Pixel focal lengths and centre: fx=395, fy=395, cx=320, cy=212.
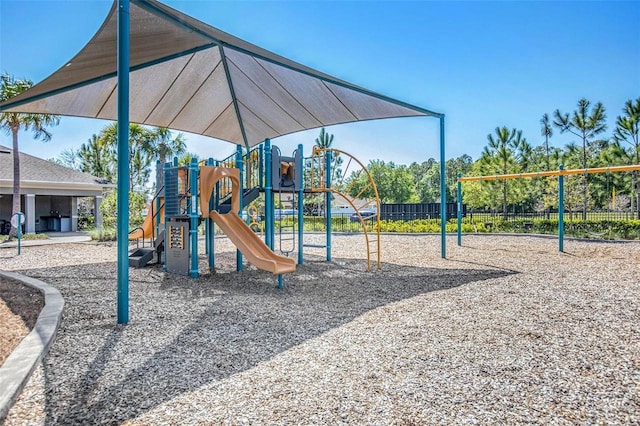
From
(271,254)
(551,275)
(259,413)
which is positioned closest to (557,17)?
(551,275)

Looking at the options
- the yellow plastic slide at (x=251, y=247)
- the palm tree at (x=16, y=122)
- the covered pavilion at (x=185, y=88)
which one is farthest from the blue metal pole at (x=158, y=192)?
the palm tree at (x=16, y=122)

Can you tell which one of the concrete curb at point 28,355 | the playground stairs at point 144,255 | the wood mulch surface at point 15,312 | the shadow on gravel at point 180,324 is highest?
the playground stairs at point 144,255

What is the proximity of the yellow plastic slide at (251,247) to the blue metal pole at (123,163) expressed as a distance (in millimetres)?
2240

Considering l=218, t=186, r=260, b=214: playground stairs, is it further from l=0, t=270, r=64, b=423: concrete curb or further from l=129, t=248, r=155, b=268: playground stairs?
l=0, t=270, r=64, b=423: concrete curb

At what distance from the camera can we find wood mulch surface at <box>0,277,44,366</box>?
3.40m

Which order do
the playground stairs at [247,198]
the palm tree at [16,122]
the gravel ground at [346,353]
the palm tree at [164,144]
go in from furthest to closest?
the palm tree at [164,144] → the palm tree at [16,122] → the playground stairs at [247,198] → the gravel ground at [346,353]

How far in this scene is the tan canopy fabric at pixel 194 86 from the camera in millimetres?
5848

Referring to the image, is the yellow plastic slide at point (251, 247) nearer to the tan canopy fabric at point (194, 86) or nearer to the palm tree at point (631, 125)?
the tan canopy fabric at point (194, 86)

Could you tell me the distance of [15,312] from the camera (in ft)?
14.5

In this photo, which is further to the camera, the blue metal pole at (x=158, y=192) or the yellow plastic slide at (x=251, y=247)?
the blue metal pole at (x=158, y=192)

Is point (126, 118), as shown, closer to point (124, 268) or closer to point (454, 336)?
point (124, 268)

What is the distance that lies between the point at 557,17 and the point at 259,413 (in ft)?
39.5

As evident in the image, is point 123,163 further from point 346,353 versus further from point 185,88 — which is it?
point 185,88

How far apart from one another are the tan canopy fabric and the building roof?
10.7 metres
